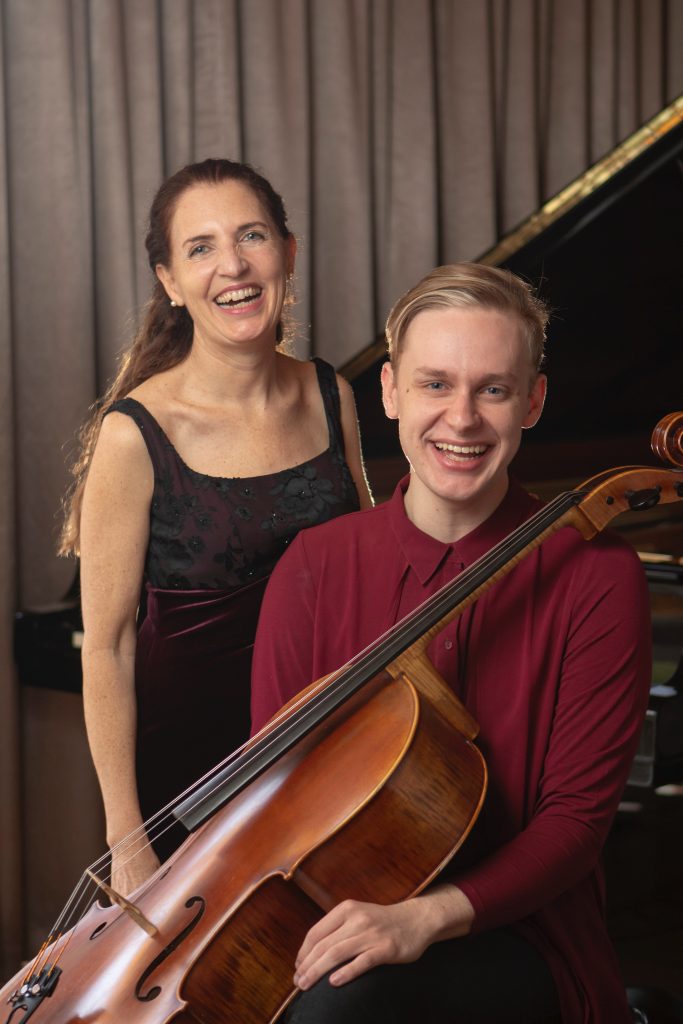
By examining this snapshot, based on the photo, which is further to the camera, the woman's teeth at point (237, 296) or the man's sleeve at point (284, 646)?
the woman's teeth at point (237, 296)

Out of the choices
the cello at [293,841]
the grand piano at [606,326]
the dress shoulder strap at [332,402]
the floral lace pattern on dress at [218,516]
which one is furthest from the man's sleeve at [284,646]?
the grand piano at [606,326]

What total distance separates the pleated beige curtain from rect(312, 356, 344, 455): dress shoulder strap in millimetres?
1323

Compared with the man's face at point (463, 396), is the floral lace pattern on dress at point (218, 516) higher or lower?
lower

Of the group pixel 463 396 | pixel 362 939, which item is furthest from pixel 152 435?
pixel 362 939

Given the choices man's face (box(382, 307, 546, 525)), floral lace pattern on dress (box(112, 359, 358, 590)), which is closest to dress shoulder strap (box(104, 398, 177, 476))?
floral lace pattern on dress (box(112, 359, 358, 590))

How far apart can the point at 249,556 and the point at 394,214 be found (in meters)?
2.18

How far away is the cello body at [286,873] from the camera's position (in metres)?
1.14

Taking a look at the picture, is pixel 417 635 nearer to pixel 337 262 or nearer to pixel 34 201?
pixel 34 201

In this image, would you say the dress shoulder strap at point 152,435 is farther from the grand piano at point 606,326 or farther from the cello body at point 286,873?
the grand piano at point 606,326

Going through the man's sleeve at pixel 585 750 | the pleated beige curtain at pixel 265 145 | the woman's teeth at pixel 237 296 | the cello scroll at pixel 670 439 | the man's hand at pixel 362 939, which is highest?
the pleated beige curtain at pixel 265 145

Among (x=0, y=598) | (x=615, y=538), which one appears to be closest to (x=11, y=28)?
(x=0, y=598)

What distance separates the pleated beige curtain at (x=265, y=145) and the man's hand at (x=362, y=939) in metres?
2.04

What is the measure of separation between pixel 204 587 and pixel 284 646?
1.11ft

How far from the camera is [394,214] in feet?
12.1
